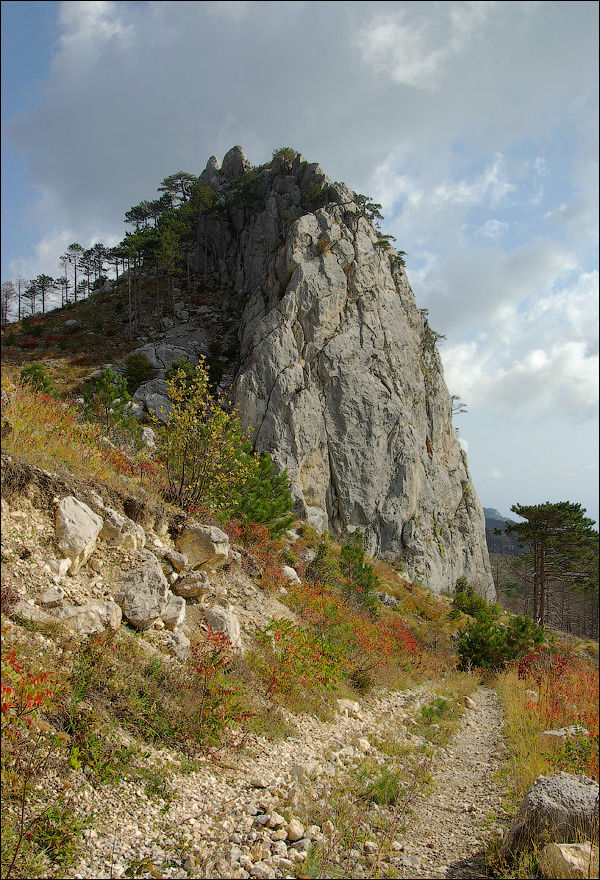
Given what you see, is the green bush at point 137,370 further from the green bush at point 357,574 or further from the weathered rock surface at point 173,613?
the weathered rock surface at point 173,613

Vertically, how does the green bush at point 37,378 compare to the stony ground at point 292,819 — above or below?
above

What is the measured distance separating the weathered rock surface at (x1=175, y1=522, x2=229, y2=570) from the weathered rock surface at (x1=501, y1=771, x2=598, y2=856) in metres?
6.72

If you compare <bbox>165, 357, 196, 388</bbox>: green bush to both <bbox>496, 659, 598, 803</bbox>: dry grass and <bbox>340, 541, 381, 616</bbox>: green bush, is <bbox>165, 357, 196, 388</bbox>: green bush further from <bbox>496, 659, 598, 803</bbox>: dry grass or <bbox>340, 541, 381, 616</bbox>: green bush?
<bbox>496, 659, 598, 803</bbox>: dry grass

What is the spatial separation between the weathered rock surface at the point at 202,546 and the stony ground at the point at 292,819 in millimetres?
3552

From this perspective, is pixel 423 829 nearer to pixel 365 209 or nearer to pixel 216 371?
pixel 216 371

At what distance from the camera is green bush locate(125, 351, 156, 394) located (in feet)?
105

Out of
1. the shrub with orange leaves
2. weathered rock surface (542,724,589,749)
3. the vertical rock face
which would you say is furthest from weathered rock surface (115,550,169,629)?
the vertical rock face

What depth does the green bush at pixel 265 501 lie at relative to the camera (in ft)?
46.6

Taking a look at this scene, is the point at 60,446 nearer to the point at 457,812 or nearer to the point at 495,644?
the point at 457,812

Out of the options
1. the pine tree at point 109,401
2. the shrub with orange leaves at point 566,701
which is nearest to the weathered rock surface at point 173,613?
the shrub with orange leaves at point 566,701

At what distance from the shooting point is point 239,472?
1155 cm

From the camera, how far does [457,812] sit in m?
5.86

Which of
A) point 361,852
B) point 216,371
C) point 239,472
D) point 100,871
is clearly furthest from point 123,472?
point 216,371

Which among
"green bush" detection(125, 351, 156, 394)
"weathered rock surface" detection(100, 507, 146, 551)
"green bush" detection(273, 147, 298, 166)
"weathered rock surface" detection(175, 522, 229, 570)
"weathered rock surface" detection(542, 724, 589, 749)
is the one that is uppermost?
"green bush" detection(273, 147, 298, 166)
